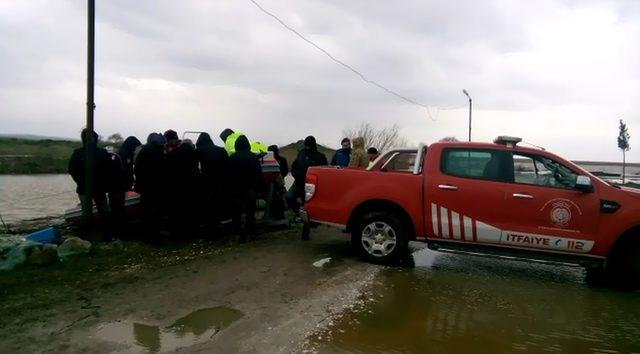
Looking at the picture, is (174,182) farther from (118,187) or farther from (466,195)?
(466,195)

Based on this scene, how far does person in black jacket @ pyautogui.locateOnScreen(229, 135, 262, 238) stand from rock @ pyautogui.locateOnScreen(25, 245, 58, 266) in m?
2.93

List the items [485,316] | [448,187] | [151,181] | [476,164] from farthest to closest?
1. [151,181]
2. [476,164]
3. [448,187]
4. [485,316]

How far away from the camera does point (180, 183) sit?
8461mm

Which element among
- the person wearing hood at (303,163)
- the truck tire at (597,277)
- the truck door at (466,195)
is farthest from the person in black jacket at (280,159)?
the truck tire at (597,277)

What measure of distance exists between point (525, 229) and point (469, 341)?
2.80 metres

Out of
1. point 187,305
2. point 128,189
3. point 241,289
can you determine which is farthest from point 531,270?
point 128,189

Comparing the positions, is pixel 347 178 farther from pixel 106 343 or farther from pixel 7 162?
pixel 7 162

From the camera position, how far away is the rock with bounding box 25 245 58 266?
658 centimetres

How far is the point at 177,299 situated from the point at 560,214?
494 cm

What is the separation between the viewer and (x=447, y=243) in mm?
7172

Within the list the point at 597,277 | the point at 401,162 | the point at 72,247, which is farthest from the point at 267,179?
the point at 597,277

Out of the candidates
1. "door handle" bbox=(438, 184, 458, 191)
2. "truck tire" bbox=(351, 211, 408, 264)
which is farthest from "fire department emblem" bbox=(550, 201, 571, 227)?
"truck tire" bbox=(351, 211, 408, 264)

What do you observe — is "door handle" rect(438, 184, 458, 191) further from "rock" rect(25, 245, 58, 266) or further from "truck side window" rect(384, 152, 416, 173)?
"rock" rect(25, 245, 58, 266)

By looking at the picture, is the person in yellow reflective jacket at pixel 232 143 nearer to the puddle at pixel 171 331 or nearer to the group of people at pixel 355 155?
the group of people at pixel 355 155
